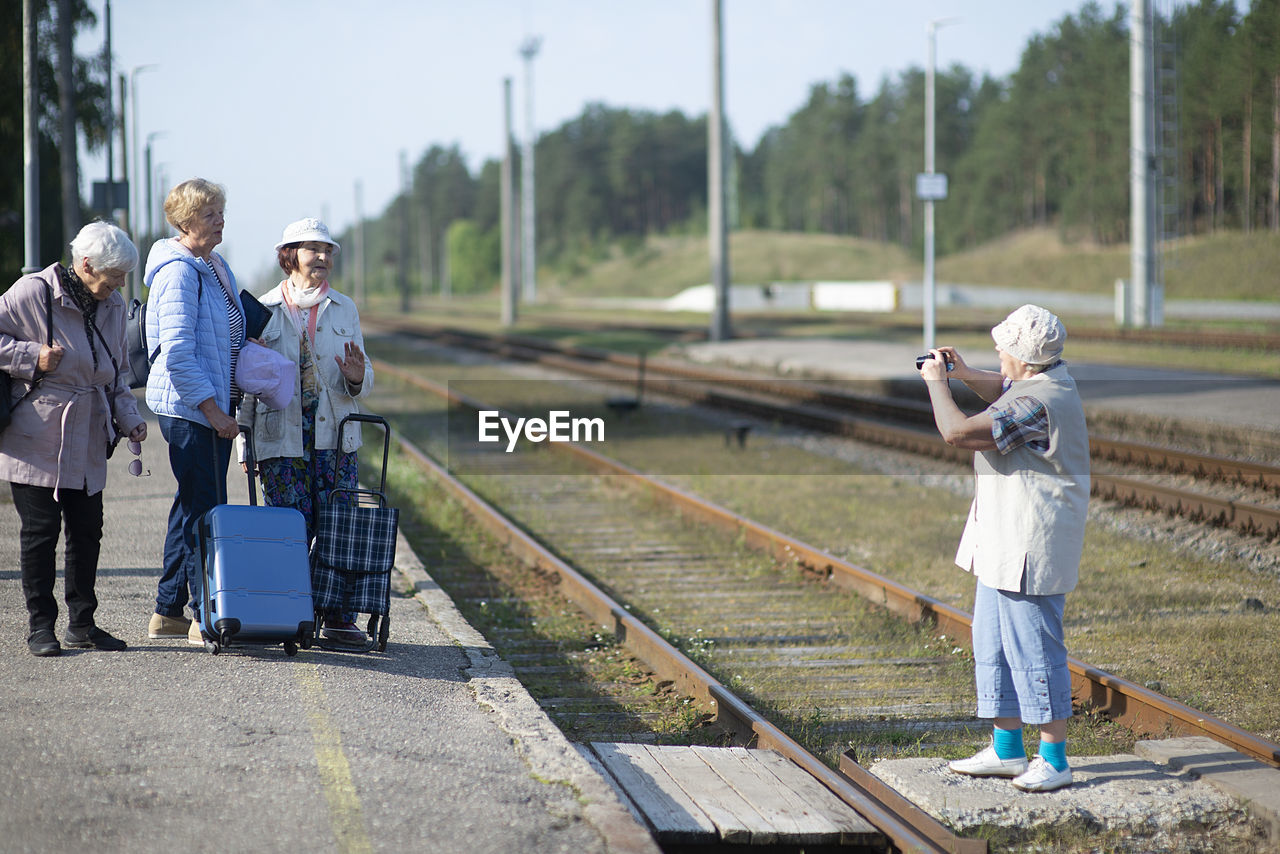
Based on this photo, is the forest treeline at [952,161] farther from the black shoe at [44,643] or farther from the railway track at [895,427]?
the black shoe at [44,643]

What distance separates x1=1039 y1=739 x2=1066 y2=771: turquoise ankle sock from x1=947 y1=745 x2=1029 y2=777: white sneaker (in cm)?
13

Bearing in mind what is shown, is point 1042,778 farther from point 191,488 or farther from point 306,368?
point 191,488

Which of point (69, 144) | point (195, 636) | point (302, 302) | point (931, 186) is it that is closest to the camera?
point (302, 302)

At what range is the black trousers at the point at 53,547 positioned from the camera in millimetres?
5773

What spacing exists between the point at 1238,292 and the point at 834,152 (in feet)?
248

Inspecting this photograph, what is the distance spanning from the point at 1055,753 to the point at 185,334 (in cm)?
415

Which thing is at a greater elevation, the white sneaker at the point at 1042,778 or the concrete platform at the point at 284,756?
the concrete platform at the point at 284,756

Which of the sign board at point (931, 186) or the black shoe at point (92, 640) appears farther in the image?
the sign board at point (931, 186)

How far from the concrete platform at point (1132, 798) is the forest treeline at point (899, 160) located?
49.0ft

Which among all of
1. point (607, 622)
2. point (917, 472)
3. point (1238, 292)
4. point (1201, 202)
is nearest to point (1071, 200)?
point (1201, 202)

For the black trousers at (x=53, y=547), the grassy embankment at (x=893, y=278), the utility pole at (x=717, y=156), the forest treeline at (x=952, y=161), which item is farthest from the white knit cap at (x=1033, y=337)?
the forest treeline at (x=952, y=161)

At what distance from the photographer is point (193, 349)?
19.0ft

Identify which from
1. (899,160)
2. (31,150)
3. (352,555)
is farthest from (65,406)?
(899,160)

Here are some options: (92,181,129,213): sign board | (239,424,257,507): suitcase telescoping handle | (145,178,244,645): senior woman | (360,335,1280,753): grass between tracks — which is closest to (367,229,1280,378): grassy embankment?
(360,335,1280,753): grass between tracks
